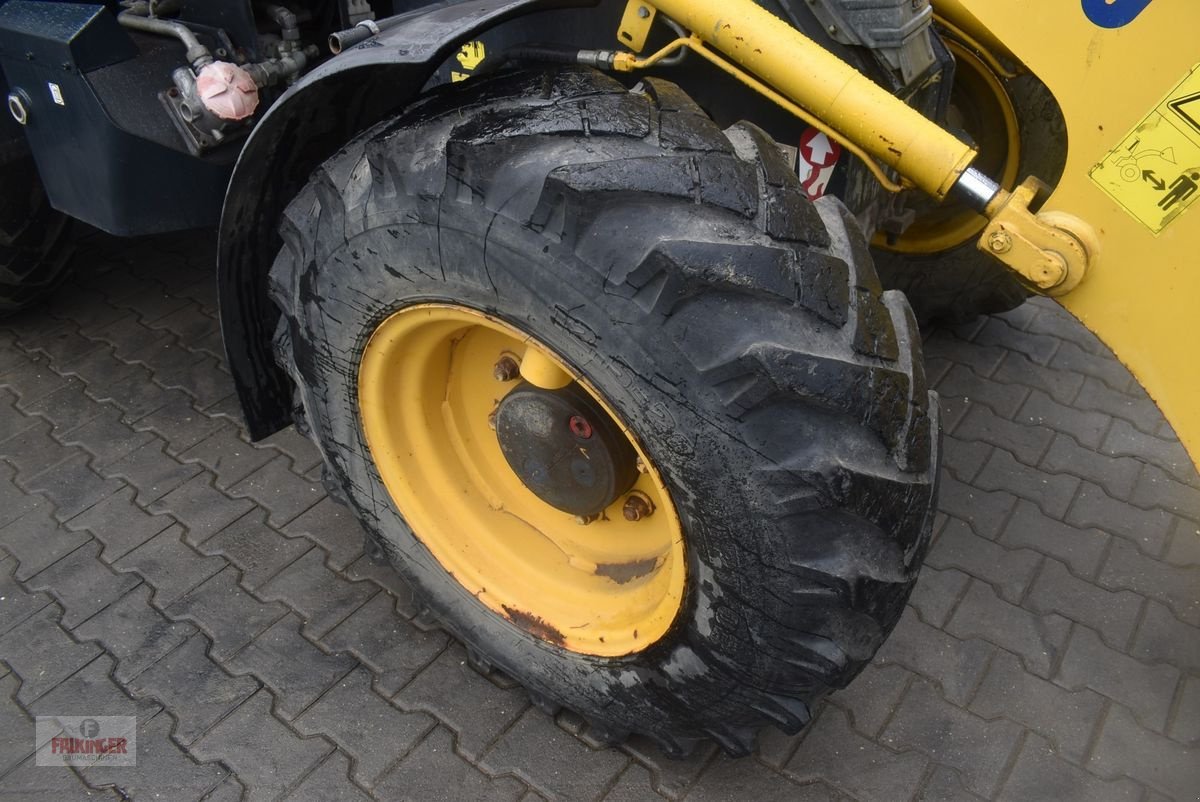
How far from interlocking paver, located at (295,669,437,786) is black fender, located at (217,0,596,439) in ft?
2.11

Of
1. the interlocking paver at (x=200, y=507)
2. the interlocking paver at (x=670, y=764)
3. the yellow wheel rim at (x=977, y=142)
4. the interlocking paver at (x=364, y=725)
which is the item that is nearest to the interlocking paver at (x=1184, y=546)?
the yellow wheel rim at (x=977, y=142)

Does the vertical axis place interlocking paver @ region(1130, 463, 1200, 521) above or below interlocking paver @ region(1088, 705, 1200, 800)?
above

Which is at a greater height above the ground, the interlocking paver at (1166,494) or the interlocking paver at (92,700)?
the interlocking paver at (1166,494)

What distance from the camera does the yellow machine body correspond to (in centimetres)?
133

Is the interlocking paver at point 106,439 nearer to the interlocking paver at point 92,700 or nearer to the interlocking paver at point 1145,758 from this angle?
the interlocking paver at point 92,700

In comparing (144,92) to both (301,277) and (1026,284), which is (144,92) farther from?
(1026,284)

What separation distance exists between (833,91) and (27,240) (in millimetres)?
2800

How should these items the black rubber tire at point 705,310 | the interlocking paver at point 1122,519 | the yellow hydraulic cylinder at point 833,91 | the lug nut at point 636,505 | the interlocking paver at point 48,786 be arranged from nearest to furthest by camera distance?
1. the black rubber tire at point 705,310
2. the yellow hydraulic cylinder at point 833,91
3. the lug nut at point 636,505
4. the interlocking paver at point 48,786
5. the interlocking paver at point 1122,519

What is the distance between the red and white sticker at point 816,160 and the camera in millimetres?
1738

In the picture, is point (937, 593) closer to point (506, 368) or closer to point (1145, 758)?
point (1145, 758)

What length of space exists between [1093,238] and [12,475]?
2.88m

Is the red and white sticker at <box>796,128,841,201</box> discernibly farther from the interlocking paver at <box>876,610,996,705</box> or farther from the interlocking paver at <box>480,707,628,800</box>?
the interlocking paver at <box>480,707,628,800</box>

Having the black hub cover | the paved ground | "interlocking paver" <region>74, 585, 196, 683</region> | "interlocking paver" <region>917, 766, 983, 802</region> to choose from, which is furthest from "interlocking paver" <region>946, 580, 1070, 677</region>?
"interlocking paver" <region>74, 585, 196, 683</region>

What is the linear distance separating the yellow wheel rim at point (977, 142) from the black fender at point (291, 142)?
139 centimetres
